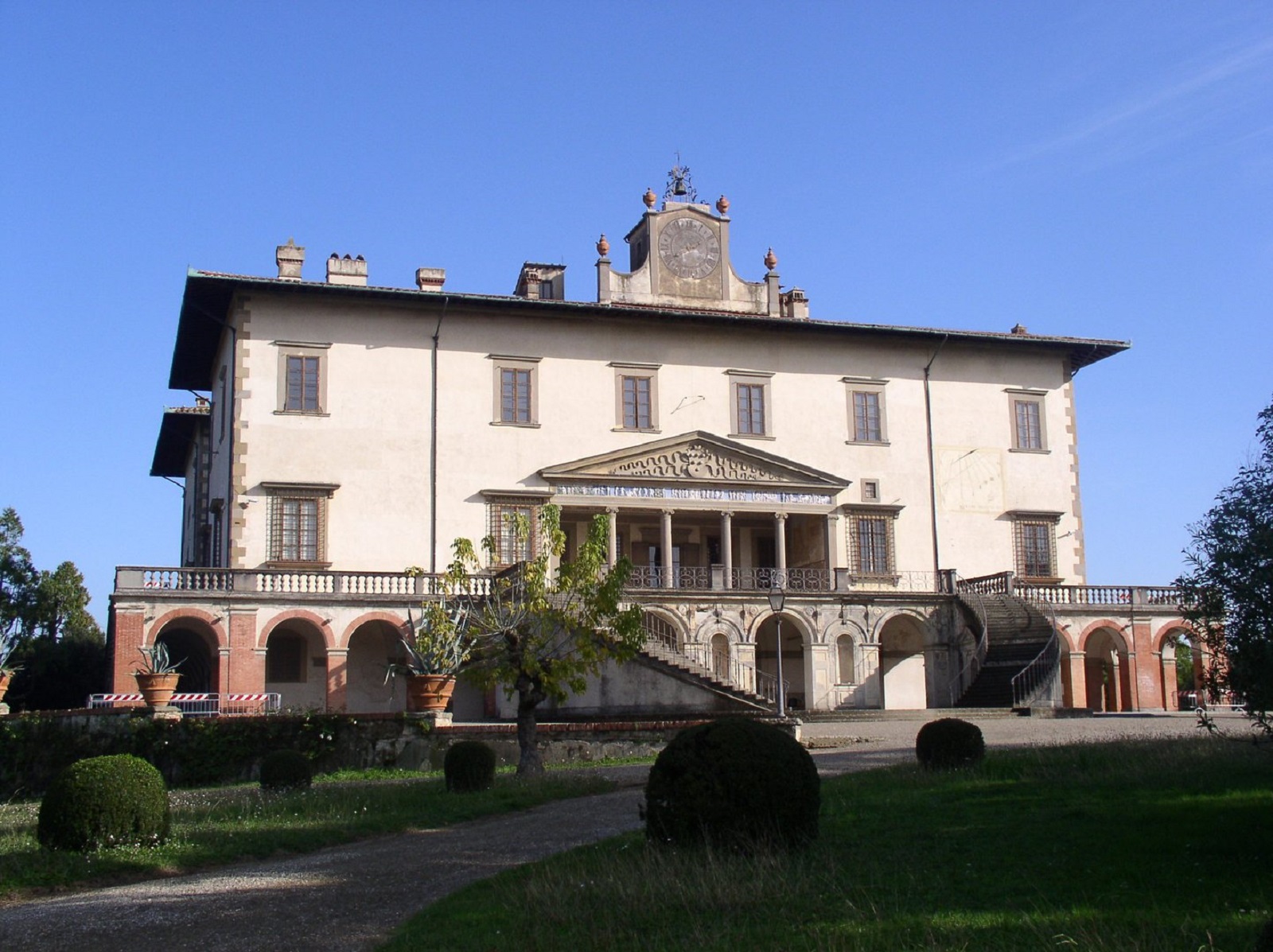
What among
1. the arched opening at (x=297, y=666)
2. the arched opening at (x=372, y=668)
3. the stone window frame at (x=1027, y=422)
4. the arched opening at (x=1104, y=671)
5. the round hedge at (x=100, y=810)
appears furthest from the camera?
the stone window frame at (x=1027, y=422)

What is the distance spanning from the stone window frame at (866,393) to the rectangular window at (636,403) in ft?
20.3

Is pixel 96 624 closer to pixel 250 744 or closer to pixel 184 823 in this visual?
pixel 250 744

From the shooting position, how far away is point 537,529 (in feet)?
127

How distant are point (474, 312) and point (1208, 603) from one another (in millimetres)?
28804

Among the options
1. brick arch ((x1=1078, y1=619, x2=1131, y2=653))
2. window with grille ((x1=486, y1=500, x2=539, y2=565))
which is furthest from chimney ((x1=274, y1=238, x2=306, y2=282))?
brick arch ((x1=1078, y1=619, x2=1131, y2=653))

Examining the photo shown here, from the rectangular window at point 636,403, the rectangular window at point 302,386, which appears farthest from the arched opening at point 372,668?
the rectangular window at point 636,403

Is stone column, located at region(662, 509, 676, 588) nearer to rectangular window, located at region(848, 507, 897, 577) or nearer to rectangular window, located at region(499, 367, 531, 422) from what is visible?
rectangular window, located at region(499, 367, 531, 422)

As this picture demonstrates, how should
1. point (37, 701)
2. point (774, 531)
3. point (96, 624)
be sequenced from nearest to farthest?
point (774, 531)
point (37, 701)
point (96, 624)

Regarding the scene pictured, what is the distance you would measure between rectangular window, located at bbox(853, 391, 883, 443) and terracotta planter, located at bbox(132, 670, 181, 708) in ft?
73.3

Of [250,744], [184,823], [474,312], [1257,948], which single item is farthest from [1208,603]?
[474,312]

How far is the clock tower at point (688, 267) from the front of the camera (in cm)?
4125

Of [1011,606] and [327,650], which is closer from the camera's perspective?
[327,650]

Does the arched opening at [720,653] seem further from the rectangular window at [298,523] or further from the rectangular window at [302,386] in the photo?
the rectangular window at [302,386]

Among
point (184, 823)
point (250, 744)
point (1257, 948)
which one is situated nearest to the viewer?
point (1257, 948)
